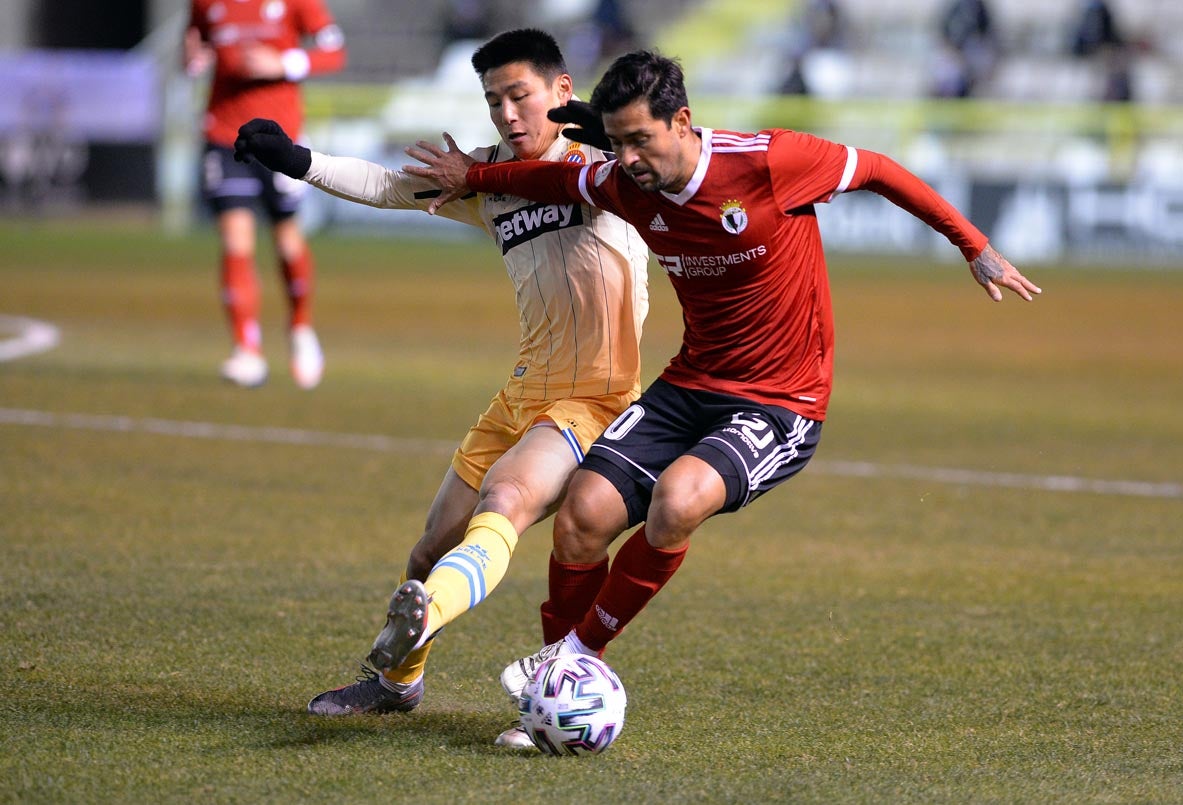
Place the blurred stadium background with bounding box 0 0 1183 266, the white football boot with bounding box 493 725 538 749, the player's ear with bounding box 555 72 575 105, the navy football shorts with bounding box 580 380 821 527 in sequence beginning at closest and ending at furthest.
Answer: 1. the white football boot with bounding box 493 725 538 749
2. the navy football shorts with bounding box 580 380 821 527
3. the player's ear with bounding box 555 72 575 105
4. the blurred stadium background with bounding box 0 0 1183 266

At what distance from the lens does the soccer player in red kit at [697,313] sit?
4.35 meters

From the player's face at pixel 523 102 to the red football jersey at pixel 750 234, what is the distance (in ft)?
0.60

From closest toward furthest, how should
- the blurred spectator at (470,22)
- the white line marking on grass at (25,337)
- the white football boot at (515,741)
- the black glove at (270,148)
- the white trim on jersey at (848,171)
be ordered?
the white football boot at (515,741), the white trim on jersey at (848,171), the black glove at (270,148), the white line marking on grass at (25,337), the blurred spectator at (470,22)

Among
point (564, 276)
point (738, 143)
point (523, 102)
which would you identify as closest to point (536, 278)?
point (564, 276)

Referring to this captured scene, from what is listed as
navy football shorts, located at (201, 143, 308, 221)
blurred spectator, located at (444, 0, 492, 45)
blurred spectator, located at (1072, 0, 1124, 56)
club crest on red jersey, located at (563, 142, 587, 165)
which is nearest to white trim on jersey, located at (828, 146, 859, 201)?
club crest on red jersey, located at (563, 142, 587, 165)

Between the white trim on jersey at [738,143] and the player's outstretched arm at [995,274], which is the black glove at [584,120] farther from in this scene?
the player's outstretched arm at [995,274]

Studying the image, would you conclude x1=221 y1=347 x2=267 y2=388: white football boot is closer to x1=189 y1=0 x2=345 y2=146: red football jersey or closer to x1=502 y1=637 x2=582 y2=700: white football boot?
x1=189 y1=0 x2=345 y2=146: red football jersey

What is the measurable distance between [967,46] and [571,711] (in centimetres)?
2304

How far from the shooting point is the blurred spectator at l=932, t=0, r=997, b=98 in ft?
82.8

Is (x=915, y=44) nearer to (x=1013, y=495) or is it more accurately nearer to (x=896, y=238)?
(x=896, y=238)

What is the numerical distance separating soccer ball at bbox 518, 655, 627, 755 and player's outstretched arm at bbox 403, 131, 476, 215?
1493 millimetres

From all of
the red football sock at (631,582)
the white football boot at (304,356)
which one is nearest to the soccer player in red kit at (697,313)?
the red football sock at (631,582)

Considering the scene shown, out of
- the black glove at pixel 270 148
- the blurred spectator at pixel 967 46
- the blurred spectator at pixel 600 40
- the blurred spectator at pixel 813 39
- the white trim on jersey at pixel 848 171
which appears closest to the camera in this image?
the white trim on jersey at pixel 848 171

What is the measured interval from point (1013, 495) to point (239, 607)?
401cm
